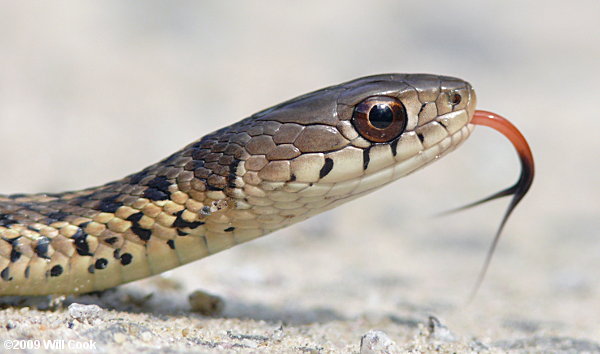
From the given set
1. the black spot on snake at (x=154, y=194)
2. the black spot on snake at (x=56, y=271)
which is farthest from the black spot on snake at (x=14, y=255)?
the black spot on snake at (x=154, y=194)

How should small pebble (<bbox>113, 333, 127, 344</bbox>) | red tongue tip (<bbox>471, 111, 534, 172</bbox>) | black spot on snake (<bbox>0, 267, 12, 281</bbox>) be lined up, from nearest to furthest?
small pebble (<bbox>113, 333, 127, 344</bbox>), black spot on snake (<bbox>0, 267, 12, 281</bbox>), red tongue tip (<bbox>471, 111, 534, 172</bbox>)

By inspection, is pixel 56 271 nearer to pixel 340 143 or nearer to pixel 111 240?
pixel 111 240

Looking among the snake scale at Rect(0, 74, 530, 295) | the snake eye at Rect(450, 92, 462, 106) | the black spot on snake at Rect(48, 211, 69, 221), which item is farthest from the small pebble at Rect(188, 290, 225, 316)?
the snake eye at Rect(450, 92, 462, 106)

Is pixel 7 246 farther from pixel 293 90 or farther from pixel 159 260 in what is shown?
pixel 293 90

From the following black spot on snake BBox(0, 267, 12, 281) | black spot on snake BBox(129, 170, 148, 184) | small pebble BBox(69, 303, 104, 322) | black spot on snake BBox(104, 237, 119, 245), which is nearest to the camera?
small pebble BBox(69, 303, 104, 322)

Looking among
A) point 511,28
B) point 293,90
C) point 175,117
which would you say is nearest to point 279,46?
point 293,90

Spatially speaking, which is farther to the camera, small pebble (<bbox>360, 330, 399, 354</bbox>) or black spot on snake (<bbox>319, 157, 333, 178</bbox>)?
black spot on snake (<bbox>319, 157, 333, 178</bbox>)

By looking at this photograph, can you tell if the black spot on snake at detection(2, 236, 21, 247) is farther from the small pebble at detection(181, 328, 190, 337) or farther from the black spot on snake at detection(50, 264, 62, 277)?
the small pebble at detection(181, 328, 190, 337)
